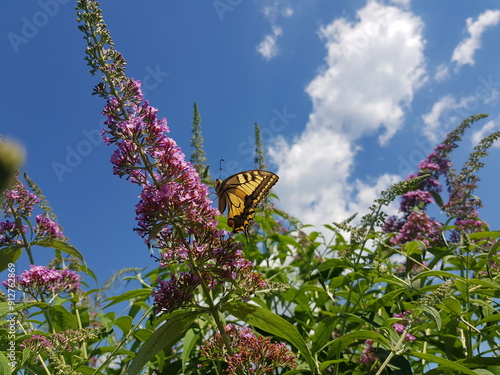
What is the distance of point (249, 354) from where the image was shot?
2084mm

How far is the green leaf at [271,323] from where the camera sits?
1.92 meters

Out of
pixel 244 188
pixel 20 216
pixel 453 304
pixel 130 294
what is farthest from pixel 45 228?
pixel 453 304

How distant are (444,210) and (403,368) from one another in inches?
84.7

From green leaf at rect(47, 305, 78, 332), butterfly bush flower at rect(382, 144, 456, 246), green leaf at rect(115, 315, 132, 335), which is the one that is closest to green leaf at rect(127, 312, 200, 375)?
green leaf at rect(115, 315, 132, 335)

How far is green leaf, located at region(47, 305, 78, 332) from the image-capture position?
3.03 meters

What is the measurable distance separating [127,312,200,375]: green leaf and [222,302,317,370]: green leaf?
0.21 meters

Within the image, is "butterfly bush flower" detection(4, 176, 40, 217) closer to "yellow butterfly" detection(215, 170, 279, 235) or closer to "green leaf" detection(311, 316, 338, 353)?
"yellow butterfly" detection(215, 170, 279, 235)

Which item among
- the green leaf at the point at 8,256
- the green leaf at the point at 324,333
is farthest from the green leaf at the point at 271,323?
the green leaf at the point at 8,256

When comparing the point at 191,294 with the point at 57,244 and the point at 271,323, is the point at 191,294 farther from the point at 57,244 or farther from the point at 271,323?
the point at 57,244

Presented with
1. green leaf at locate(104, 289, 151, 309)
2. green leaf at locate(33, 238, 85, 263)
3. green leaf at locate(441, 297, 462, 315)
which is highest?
green leaf at locate(33, 238, 85, 263)

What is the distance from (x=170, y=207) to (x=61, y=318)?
1602 millimetres

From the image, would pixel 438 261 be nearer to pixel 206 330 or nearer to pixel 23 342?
pixel 206 330

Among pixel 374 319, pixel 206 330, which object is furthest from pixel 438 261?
pixel 206 330

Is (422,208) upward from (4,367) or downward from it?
upward
